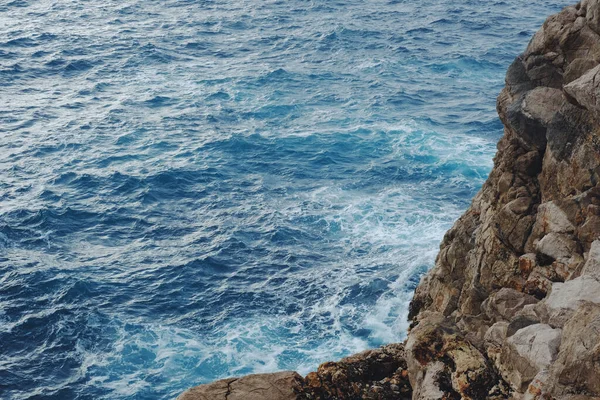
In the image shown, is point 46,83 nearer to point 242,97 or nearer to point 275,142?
point 242,97

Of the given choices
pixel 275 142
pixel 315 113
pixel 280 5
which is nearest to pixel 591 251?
pixel 275 142

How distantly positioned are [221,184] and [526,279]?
42.6 m

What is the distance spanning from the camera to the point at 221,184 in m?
66.0

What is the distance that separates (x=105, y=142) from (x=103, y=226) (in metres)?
17.6

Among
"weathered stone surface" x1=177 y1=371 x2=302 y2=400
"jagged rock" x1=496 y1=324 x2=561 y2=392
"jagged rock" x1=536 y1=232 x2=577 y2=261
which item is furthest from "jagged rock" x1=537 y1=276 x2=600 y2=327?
"weathered stone surface" x1=177 y1=371 x2=302 y2=400

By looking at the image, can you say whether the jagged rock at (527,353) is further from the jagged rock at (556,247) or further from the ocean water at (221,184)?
the ocean water at (221,184)

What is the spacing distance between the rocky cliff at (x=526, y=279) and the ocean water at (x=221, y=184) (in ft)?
57.3

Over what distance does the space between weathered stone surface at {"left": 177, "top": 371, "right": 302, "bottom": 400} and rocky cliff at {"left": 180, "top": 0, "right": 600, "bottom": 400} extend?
40 millimetres

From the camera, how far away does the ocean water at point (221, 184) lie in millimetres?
45531

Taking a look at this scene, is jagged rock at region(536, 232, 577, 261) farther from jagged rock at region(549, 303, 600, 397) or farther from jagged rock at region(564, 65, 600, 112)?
jagged rock at region(549, 303, 600, 397)

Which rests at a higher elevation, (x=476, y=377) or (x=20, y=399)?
(x=476, y=377)

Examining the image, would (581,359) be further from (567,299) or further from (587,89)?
(587,89)

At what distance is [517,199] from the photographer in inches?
1154

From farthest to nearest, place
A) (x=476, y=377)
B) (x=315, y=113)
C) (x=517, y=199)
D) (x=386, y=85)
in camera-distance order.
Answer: (x=386, y=85)
(x=315, y=113)
(x=517, y=199)
(x=476, y=377)
